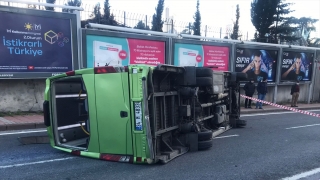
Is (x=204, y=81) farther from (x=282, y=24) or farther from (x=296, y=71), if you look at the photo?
(x=282, y=24)

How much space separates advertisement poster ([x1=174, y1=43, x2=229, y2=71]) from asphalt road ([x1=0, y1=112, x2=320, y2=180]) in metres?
7.10

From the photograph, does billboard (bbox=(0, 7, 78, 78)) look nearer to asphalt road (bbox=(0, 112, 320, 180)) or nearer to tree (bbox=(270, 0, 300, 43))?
asphalt road (bbox=(0, 112, 320, 180))

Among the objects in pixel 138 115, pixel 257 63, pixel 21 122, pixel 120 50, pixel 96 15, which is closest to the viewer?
pixel 138 115

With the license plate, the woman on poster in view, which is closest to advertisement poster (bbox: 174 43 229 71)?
the woman on poster

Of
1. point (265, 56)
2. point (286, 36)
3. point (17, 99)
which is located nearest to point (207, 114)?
point (17, 99)

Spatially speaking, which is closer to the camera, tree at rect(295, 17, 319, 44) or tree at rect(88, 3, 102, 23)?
tree at rect(88, 3, 102, 23)

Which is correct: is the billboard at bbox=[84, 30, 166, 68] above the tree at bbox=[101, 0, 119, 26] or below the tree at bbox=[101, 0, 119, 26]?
below

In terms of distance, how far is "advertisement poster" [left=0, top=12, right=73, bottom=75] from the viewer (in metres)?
9.81

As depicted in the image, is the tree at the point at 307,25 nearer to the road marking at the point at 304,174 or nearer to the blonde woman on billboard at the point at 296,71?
the blonde woman on billboard at the point at 296,71

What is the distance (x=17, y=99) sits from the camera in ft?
34.4


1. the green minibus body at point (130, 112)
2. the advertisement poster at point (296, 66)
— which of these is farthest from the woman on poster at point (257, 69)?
the green minibus body at point (130, 112)

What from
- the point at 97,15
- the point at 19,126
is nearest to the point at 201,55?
the point at 97,15

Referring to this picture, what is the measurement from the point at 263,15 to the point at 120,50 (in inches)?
1083

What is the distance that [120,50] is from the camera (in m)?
12.4
